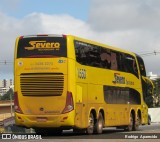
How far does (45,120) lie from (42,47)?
316 centimetres

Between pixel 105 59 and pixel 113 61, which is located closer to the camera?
pixel 105 59

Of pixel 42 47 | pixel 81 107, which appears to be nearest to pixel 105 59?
pixel 81 107

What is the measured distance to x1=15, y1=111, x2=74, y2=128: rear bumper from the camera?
2153 cm

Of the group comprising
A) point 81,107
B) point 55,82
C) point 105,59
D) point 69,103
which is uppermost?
point 105,59

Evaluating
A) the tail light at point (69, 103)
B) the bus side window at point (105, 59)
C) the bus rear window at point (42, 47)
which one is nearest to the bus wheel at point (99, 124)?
the bus side window at point (105, 59)

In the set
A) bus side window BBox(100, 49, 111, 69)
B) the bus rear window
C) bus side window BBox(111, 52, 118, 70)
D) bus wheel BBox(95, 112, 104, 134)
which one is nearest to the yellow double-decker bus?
the bus rear window

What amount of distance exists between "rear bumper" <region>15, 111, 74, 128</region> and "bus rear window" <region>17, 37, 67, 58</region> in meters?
2.61

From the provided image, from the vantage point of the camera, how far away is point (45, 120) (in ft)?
71.6

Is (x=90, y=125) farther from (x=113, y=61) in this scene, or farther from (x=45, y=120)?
(x=113, y=61)

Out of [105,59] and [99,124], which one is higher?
[105,59]

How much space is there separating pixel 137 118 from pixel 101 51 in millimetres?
7091

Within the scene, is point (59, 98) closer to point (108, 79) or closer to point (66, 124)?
point (66, 124)

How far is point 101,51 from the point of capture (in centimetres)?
2484

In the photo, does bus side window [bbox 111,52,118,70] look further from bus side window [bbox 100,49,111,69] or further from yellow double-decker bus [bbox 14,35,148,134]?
yellow double-decker bus [bbox 14,35,148,134]
